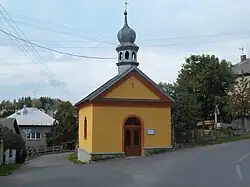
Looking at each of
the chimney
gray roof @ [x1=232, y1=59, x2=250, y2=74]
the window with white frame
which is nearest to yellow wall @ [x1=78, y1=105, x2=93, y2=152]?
the window with white frame

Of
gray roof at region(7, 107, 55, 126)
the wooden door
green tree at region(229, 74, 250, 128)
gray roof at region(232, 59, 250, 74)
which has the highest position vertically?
gray roof at region(232, 59, 250, 74)

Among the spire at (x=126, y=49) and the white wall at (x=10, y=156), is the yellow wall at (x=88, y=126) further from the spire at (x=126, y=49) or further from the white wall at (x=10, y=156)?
the white wall at (x=10, y=156)

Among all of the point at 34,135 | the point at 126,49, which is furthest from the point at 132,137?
the point at 34,135

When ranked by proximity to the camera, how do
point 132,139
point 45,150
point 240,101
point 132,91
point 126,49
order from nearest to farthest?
1. point 132,139
2. point 132,91
3. point 126,49
4. point 240,101
5. point 45,150

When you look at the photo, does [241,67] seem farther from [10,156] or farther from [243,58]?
[10,156]

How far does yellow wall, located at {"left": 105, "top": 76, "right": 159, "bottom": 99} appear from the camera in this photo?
35.7m

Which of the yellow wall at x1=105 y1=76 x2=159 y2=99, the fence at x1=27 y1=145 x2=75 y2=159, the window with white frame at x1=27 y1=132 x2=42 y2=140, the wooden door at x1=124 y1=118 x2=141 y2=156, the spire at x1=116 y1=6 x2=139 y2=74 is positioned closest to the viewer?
the wooden door at x1=124 y1=118 x2=141 y2=156

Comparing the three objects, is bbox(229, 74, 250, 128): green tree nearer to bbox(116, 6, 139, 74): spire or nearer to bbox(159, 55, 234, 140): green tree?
bbox(159, 55, 234, 140): green tree

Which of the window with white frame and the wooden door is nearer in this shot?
the wooden door

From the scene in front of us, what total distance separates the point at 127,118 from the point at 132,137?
1.55 m

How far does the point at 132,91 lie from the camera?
1419 inches

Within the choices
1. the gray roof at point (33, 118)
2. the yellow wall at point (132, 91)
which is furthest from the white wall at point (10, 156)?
the gray roof at point (33, 118)

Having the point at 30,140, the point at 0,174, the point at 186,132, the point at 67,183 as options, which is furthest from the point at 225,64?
the point at 67,183

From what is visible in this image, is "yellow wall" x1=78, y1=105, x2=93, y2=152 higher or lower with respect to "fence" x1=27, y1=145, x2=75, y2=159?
higher
